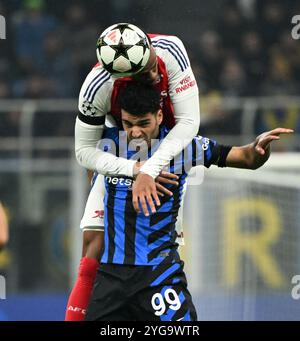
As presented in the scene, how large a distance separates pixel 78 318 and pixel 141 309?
497 millimetres

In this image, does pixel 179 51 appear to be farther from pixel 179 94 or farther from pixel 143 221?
pixel 143 221

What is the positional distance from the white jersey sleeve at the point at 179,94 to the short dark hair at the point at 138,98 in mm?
173

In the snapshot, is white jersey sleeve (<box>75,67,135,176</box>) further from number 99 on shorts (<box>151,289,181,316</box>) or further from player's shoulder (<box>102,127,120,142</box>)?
number 99 on shorts (<box>151,289,181,316</box>)

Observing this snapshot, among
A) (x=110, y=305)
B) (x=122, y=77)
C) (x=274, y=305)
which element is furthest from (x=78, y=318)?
(x=274, y=305)

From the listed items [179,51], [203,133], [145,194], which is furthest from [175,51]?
[203,133]

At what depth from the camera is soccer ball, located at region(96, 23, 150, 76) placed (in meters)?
5.31

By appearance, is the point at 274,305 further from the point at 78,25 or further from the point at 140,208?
the point at 78,25

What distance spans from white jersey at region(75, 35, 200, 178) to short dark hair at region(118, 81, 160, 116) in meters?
0.06

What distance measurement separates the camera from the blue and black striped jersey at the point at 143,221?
545 centimetres

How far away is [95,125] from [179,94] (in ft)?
1.43

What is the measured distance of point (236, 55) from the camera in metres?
12.0

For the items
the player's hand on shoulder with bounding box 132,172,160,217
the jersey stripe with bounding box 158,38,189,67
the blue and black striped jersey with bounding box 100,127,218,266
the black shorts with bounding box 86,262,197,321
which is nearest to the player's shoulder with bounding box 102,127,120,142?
the blue and black striped jersey with bounding box 100,127,218,266

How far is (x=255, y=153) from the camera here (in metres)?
5.50

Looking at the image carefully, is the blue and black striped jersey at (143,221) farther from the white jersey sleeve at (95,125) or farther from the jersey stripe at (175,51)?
the jersey stripe at (175,51)
